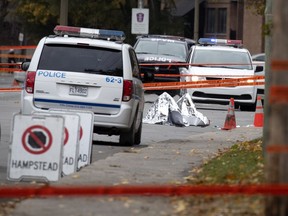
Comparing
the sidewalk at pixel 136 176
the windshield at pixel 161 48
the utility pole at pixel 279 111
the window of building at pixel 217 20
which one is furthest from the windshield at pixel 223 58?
the window of building at pixel 217 20

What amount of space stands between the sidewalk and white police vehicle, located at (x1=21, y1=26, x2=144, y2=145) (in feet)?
2.86

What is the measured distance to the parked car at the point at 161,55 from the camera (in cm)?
3266

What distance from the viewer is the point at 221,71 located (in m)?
29.1

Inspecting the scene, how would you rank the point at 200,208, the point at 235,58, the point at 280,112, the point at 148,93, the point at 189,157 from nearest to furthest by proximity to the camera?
the point at 280,112
the point at 200,208
the point at 189,157
the point at 235,58
the point at 148,93

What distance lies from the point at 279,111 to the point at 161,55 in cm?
2558

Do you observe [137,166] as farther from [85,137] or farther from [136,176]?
[136,176]

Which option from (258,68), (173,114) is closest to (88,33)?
(173,114)

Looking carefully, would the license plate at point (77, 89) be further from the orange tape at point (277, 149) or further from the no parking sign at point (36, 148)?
the orange tape at point (277, 149)

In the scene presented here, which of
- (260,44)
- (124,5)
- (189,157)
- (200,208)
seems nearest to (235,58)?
(189,157)

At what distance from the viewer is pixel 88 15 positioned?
53.6m

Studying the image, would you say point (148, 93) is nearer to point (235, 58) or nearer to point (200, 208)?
point (235, 58)

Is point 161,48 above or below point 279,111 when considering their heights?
below

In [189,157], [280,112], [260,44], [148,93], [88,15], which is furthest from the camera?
[260,44]

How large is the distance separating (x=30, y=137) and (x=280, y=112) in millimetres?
4073
